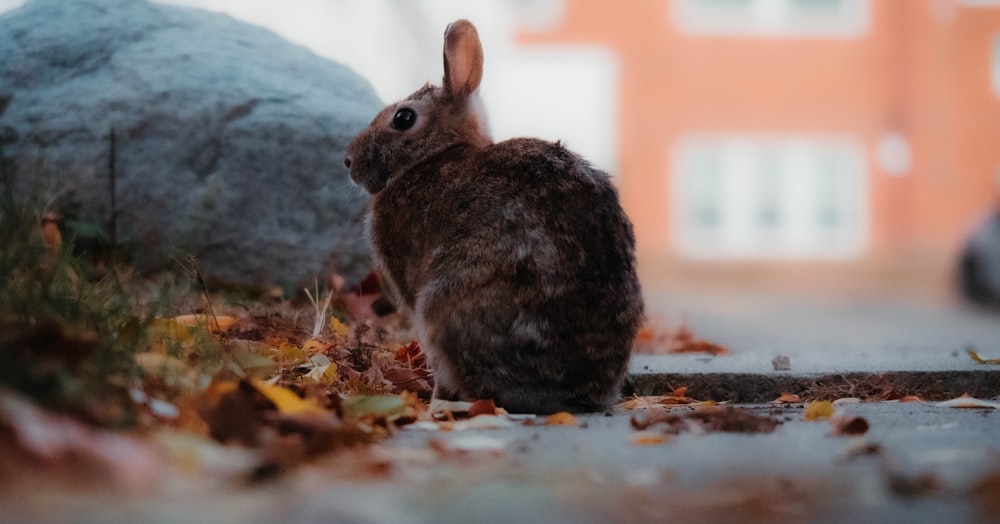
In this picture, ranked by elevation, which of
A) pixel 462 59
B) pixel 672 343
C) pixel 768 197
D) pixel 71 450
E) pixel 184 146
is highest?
pixel 462 59

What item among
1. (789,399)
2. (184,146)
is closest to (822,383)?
(789,399)

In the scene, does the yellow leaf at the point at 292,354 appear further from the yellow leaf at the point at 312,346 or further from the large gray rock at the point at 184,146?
the large gray rock at the point at 184,146

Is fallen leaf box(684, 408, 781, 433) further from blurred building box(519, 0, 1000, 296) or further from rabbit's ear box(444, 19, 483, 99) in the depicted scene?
blurred building box(519, 0, 1000, 296)

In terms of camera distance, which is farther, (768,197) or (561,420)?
(768,197)

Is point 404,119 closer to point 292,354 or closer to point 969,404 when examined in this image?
point 292,354

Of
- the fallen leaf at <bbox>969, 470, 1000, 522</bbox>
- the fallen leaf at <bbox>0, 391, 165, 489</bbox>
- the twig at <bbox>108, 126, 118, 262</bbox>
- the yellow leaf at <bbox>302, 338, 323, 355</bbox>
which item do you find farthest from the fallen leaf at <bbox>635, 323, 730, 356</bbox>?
the fallen leaf at <bbox>0, 391, 165, 489</bbox>

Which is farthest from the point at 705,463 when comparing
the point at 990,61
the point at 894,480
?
the point at 990,61
